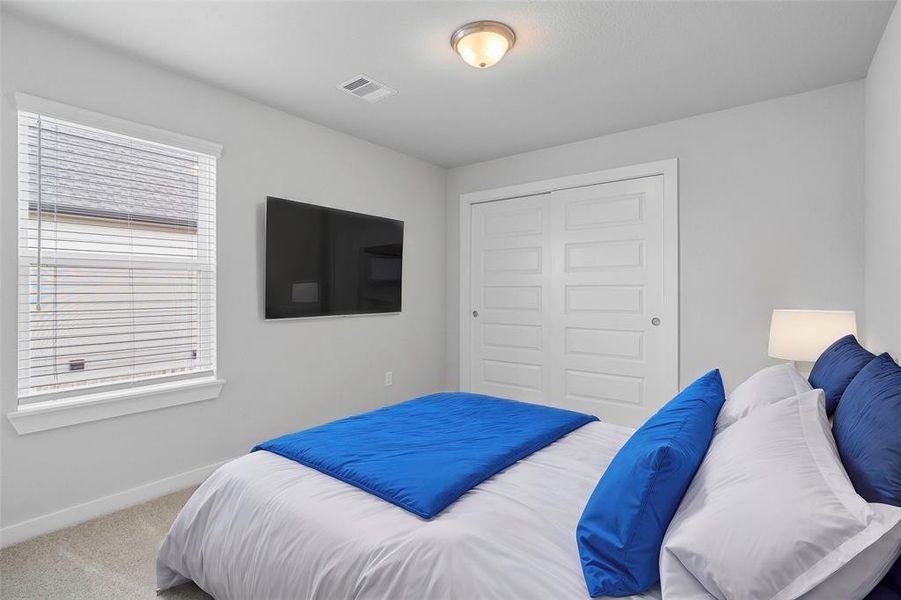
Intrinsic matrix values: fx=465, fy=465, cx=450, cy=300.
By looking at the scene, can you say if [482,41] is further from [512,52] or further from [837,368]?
[837,368]

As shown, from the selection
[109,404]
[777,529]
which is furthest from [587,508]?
[109,404]

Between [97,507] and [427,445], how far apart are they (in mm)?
1986

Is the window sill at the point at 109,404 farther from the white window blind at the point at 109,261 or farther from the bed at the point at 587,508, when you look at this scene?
the bed at the point at 587,508

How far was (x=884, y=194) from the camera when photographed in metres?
2.29

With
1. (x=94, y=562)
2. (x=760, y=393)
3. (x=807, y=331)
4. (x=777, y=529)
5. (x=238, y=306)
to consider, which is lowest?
(x=94, y=562)

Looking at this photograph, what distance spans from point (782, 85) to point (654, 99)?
747 millimetres

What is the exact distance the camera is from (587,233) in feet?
13.0

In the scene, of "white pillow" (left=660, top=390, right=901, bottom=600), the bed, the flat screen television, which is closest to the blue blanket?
the bed


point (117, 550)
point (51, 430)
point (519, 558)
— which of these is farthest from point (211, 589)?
point (51, 430)

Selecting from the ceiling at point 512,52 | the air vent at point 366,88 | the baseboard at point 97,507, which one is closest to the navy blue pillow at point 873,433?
the ceiling at point 512,52

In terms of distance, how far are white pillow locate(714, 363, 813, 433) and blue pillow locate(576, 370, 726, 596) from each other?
0.38 metres

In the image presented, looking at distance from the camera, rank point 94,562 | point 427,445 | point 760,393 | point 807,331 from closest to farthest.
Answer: point 760,393, point 427,445, point 94,562, point 807,331

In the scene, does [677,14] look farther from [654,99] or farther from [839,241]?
[839,241]

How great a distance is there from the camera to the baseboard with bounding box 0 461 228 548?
222 centimetres
